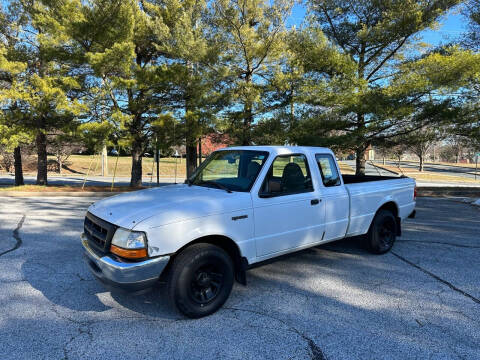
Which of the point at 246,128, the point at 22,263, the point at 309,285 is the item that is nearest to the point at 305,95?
the point at 246,128

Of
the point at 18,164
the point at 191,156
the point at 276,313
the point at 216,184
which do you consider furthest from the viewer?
the point at 18,164

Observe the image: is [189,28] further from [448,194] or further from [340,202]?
[448,194]

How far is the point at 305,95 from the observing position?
13367mm

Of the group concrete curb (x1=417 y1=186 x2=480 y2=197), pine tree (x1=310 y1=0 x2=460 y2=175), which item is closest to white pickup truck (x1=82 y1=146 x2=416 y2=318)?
pine tree (x1=310 y1=0 x2=460 y2=175)

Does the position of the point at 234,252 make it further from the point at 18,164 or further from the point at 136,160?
the point at 18,164

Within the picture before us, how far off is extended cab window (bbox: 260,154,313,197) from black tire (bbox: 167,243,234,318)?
3.11 feet

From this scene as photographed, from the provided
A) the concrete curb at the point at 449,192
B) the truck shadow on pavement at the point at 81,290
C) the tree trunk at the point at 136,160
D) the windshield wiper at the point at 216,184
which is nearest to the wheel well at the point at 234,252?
the truck shadow on pavement at the point at 81,290

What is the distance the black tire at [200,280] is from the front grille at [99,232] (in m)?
0.69

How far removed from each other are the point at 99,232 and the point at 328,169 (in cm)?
312

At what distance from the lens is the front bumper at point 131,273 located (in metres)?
2.84

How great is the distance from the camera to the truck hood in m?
2.98

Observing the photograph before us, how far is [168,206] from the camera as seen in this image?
3166 mm

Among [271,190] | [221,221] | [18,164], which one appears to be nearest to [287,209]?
[271,190]

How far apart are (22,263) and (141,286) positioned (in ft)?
9.77
